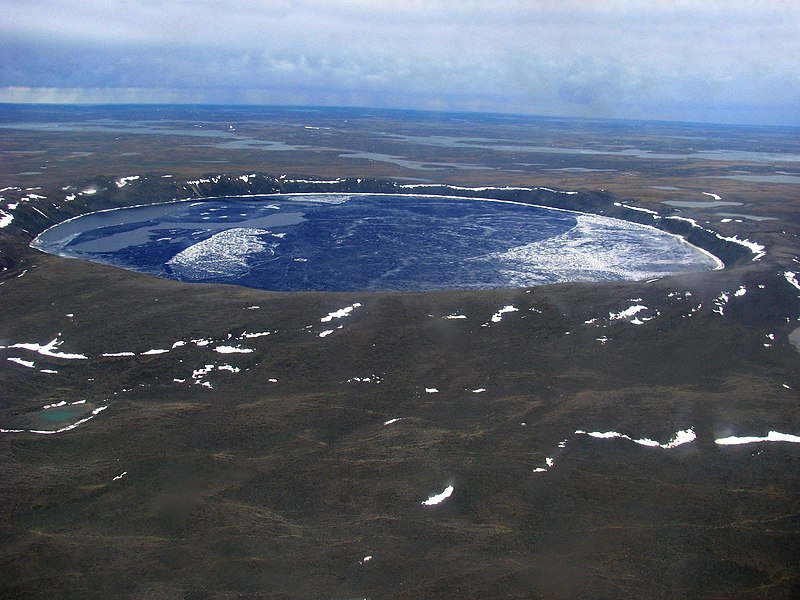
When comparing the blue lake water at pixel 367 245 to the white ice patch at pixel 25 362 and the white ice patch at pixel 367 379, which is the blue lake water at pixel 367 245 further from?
the white ice patch at pixel 25 362

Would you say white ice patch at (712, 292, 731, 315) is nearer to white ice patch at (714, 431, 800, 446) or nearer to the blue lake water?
the blue lake water

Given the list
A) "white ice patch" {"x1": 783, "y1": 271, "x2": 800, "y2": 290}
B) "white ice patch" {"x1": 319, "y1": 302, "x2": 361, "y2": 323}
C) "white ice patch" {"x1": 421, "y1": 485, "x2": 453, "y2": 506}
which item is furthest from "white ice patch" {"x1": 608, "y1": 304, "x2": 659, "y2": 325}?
"white ice patch" {"x1": 421, "y1": 485, "x2": 453, "y2": 506}

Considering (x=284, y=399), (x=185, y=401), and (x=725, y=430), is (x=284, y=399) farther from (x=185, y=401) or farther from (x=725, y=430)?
(x=725, y=430)

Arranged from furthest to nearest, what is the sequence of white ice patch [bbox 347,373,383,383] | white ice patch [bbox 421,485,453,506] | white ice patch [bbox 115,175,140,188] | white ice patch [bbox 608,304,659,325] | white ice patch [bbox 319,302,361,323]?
white ice patch [bbox 115,175,140,188] < white ice patch [bbox 608,304,659,325] < white ice patch [bbox 319,302,361,323] < white ice patch [bbox 347,373,383,383] < white ice patch [bbox 421,485,453,506]

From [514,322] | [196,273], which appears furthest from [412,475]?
[196,273]

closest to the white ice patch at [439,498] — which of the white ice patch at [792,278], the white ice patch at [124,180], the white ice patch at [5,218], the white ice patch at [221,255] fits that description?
the white ice patch at [221,255]

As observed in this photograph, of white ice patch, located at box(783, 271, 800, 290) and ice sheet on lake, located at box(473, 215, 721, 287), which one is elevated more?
white ice patch, located at box(783, 271, 800, 290)

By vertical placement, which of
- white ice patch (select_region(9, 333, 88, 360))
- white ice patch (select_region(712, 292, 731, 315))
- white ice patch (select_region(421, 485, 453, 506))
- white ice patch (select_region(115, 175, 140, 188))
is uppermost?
A: white ice patch (select_region(115, 175, 140, 188))

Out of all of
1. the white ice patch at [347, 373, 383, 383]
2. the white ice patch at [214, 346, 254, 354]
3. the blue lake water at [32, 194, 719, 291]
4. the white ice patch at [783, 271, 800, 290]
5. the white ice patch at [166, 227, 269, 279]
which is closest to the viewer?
the white ice patch at [347, 373, 383, 383]
